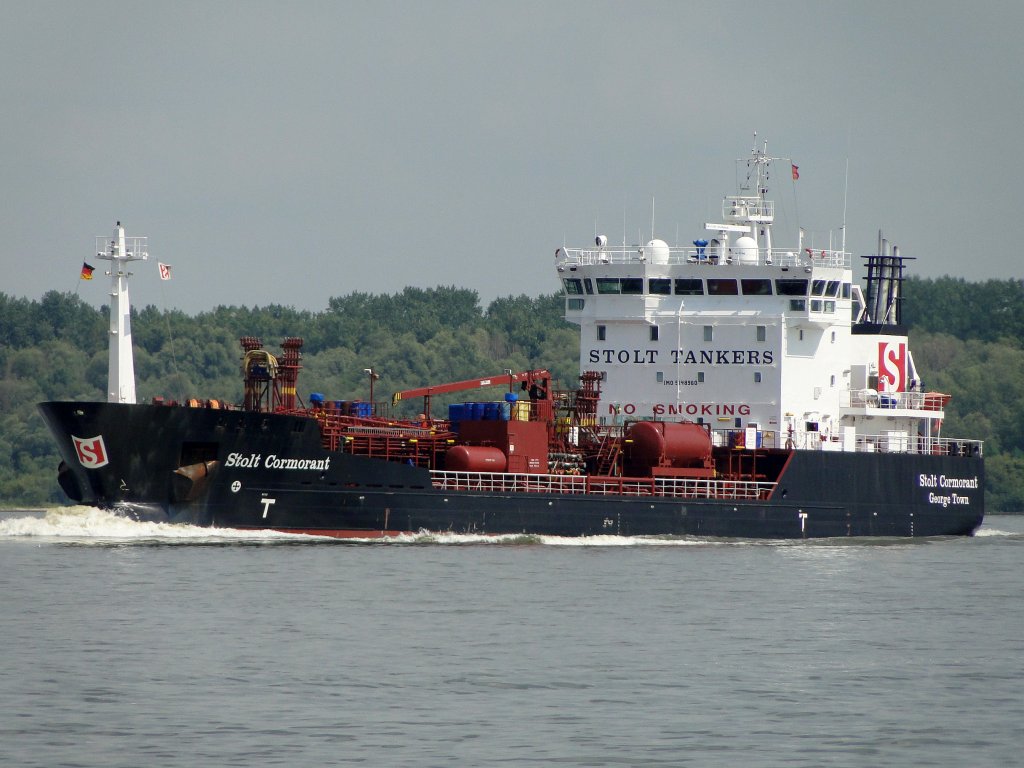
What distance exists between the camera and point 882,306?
2165 inches

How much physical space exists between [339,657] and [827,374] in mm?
28050

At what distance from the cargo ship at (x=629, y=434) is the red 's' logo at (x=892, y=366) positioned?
67 mm

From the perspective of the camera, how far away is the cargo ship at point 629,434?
1564 inches

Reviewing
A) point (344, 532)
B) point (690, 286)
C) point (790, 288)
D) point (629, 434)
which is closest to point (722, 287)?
point (690, 286)

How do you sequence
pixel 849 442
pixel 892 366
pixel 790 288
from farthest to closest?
pixel 892 366
pixel 849 442
pixel 790 288

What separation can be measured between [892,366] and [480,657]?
3050 cm

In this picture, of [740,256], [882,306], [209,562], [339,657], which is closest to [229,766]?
[339,657]

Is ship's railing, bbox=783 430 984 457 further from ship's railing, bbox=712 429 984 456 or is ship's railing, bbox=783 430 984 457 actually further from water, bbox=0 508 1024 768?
water, bbox=0 508 1024 768

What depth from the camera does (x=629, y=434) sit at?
46.6 m

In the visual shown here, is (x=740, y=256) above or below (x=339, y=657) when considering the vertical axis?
above

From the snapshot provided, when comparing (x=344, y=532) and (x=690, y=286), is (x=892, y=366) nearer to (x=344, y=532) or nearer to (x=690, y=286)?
(x=690, y=286)

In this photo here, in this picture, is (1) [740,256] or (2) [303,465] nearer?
(2) [303,465]

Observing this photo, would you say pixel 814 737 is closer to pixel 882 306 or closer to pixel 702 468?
pixel 702 468

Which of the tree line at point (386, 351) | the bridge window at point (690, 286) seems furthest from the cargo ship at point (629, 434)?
the tree line at point (386, 351)
